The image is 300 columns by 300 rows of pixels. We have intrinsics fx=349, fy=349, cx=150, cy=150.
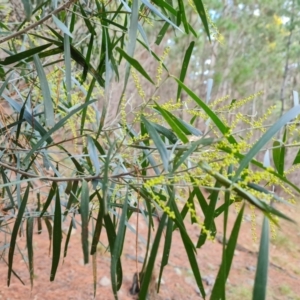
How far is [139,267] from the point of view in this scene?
2.43 m

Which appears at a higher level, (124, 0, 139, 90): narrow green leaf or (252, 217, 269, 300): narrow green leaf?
(124, 0, 139, 90): narrow green leaf

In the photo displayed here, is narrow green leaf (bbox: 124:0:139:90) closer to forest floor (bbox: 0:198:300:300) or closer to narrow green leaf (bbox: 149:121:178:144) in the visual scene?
narrow green leaf (bbox: 149:121:178:144)

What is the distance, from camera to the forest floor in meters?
1.85

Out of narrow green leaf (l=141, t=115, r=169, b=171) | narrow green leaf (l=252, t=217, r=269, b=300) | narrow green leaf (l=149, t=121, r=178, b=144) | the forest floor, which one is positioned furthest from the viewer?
the forest floor

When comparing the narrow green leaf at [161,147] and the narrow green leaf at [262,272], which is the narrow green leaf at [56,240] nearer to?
the narrow green leaf at [161,147]

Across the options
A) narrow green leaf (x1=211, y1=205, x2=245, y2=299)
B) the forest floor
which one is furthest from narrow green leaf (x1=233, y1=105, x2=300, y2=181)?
the forest floor

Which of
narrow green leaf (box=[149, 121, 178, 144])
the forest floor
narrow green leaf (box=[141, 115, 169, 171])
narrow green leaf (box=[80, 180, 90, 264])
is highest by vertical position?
narrow green leaf (box=[149, 121, 178, 144])

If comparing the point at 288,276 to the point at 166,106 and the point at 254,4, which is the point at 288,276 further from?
the point at 254,4

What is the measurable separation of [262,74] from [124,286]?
5096 millimetres

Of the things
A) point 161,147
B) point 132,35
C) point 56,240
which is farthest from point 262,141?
point 56,240

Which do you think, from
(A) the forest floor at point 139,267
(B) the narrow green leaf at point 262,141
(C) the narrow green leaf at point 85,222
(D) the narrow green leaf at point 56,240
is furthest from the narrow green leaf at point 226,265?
(A) the forest floor at point 139,267

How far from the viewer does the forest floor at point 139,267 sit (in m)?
1.85

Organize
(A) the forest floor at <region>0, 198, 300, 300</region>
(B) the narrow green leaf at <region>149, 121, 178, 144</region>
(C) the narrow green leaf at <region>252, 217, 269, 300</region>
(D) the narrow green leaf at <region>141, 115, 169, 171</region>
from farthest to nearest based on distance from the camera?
1. (A) the forest floor at <region>0, 198, 300, 300</region>
2. (B) the narrow green leaf at <region>149, 121, 178, 144</region>
3. (D) the narrow green leaf at <region>141, 115, 169, 171</region>
4. (C) the narrow green leaf at <region>252, 217, 269, 300</region>

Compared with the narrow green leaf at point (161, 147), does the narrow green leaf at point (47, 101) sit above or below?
above
